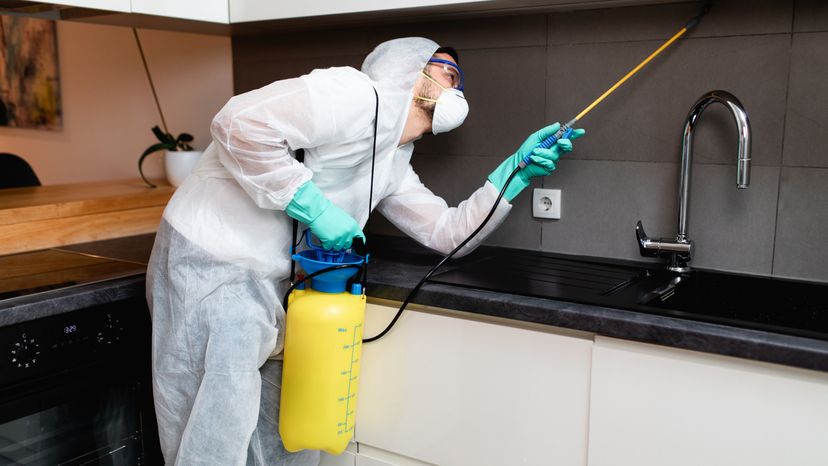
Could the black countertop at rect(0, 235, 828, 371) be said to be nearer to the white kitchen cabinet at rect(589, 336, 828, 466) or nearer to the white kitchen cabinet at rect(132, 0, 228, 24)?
the white kitchen cabinet at rect(589, 336, 828, 466)

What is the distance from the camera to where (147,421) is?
5.03 feet

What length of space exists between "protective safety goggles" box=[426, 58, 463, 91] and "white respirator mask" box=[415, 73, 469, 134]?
0.03 m

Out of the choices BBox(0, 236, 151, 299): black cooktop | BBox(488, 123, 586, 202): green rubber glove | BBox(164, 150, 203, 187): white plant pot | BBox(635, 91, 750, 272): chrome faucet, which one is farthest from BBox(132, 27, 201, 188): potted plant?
BBox(635, 91, 750, 272): chrome faucet

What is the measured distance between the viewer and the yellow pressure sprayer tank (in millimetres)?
1320

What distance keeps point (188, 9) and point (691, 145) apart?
123 centimetres

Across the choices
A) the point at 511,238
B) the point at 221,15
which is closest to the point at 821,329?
the point at 511,238

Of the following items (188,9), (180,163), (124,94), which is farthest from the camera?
(124,94)

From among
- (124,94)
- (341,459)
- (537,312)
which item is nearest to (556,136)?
(537,312)

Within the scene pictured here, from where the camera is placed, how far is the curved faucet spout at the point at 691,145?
4.63 feet

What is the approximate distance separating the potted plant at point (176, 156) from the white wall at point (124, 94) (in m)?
0.10

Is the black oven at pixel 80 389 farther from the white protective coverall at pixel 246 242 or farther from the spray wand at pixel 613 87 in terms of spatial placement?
the spray wand at pixel 613 87

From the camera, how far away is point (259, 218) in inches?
55.8

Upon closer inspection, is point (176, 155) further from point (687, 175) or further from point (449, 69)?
point (687, 175)

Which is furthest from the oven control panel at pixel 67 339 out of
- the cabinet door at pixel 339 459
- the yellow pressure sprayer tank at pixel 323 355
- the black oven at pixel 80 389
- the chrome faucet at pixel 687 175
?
the chrome faucet at pixel 687 175
